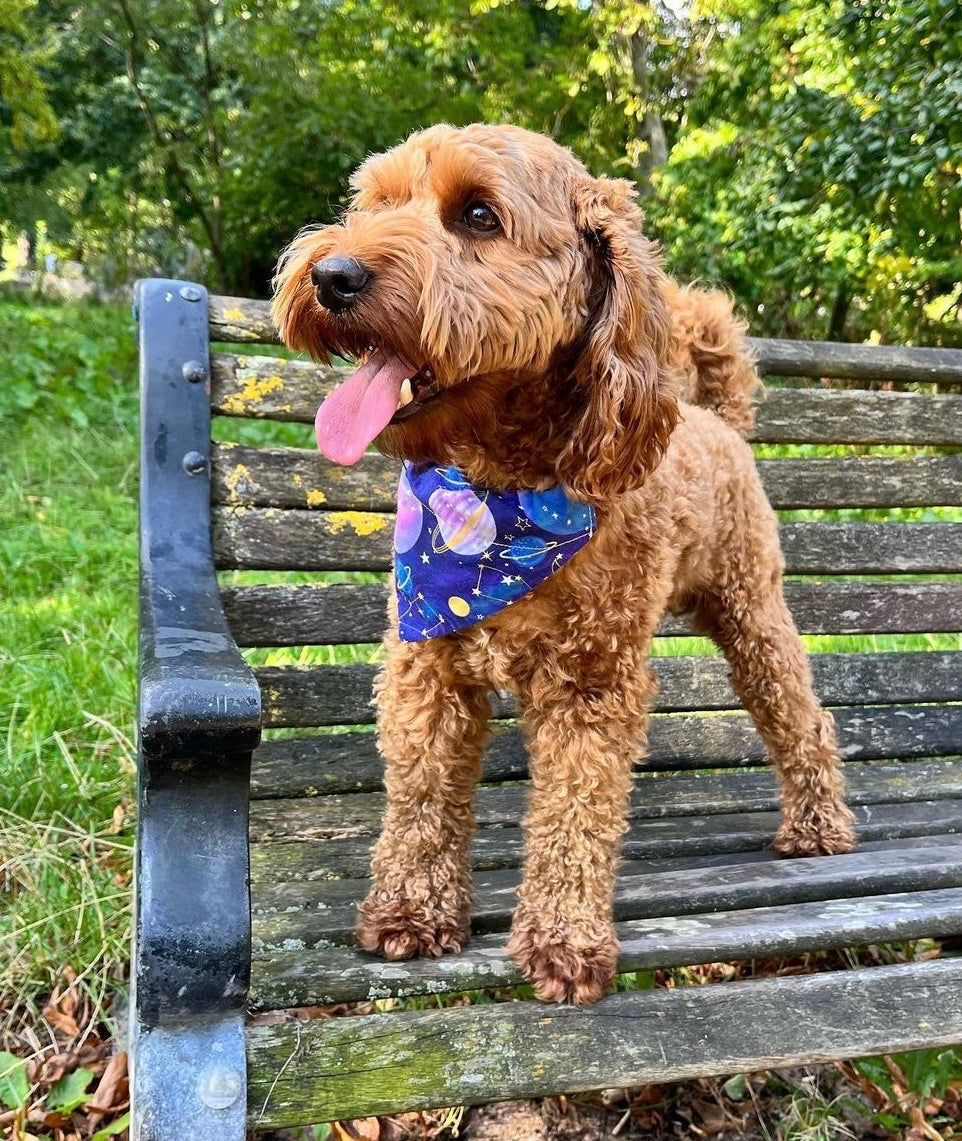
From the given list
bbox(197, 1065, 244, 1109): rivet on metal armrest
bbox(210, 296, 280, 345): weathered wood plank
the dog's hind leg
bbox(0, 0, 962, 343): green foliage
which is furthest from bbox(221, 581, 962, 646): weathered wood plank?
bbox(0, 0, 962, 343): green foliage

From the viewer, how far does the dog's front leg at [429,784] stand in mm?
1839

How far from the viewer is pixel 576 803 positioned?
70.9 inches

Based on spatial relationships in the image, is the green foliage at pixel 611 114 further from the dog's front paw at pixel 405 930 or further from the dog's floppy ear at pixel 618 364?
the dog's front paw at pixel 405 930

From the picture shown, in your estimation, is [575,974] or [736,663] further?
[736,663]

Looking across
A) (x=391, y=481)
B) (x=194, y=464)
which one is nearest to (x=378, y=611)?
(x=391, y=481)

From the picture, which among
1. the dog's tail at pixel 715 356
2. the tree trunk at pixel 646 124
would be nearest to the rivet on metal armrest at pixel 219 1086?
the dog's tail at pixel 715 356

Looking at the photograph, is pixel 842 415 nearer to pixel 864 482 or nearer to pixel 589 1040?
pixel 864 482

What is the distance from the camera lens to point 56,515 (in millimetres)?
4742

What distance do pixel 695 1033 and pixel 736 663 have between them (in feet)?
3.67

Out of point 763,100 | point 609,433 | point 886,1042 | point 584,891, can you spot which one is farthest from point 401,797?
point 763,100

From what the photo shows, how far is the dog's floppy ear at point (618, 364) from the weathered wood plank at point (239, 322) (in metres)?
1.00

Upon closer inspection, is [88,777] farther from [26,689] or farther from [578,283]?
[578,283]

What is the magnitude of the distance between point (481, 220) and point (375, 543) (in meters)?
1.14

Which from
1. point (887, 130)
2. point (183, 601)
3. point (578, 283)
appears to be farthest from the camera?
point (887, 130)
